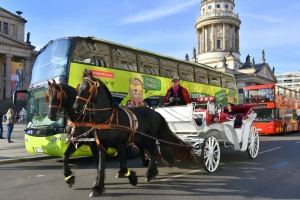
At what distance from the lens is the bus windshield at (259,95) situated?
73.9 feet

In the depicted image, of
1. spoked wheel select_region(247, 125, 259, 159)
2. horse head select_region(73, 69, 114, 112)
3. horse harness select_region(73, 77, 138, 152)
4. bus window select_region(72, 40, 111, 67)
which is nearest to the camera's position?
horse head select_region(73, 69, 114, 112)

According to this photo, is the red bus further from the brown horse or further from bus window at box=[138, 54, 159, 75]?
the brown horse

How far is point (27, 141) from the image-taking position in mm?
9281

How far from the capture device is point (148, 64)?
1195 centimetres

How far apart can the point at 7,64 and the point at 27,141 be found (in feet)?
161

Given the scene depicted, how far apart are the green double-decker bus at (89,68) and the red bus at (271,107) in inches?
435

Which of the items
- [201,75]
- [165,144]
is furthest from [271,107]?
[165,144]

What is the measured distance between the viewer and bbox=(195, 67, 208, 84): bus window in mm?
14622

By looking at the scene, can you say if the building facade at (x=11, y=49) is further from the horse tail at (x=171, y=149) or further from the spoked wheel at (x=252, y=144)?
the horse tail at (x=171, y=149)

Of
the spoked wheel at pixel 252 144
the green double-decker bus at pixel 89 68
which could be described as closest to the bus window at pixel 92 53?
the green double-decker bus at pixel 89 68

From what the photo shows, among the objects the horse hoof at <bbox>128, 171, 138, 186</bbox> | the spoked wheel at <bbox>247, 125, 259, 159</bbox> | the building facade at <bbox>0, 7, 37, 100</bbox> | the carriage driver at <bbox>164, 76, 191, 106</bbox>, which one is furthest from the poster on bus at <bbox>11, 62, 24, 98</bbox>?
the horse hoof at <bbox>128, 171, 138, 186</bbox>

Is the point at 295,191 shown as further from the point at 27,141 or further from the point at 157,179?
the point at 27,141

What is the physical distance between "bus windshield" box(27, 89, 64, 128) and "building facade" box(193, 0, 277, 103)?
68.9 m

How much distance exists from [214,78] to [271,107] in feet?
27.4
